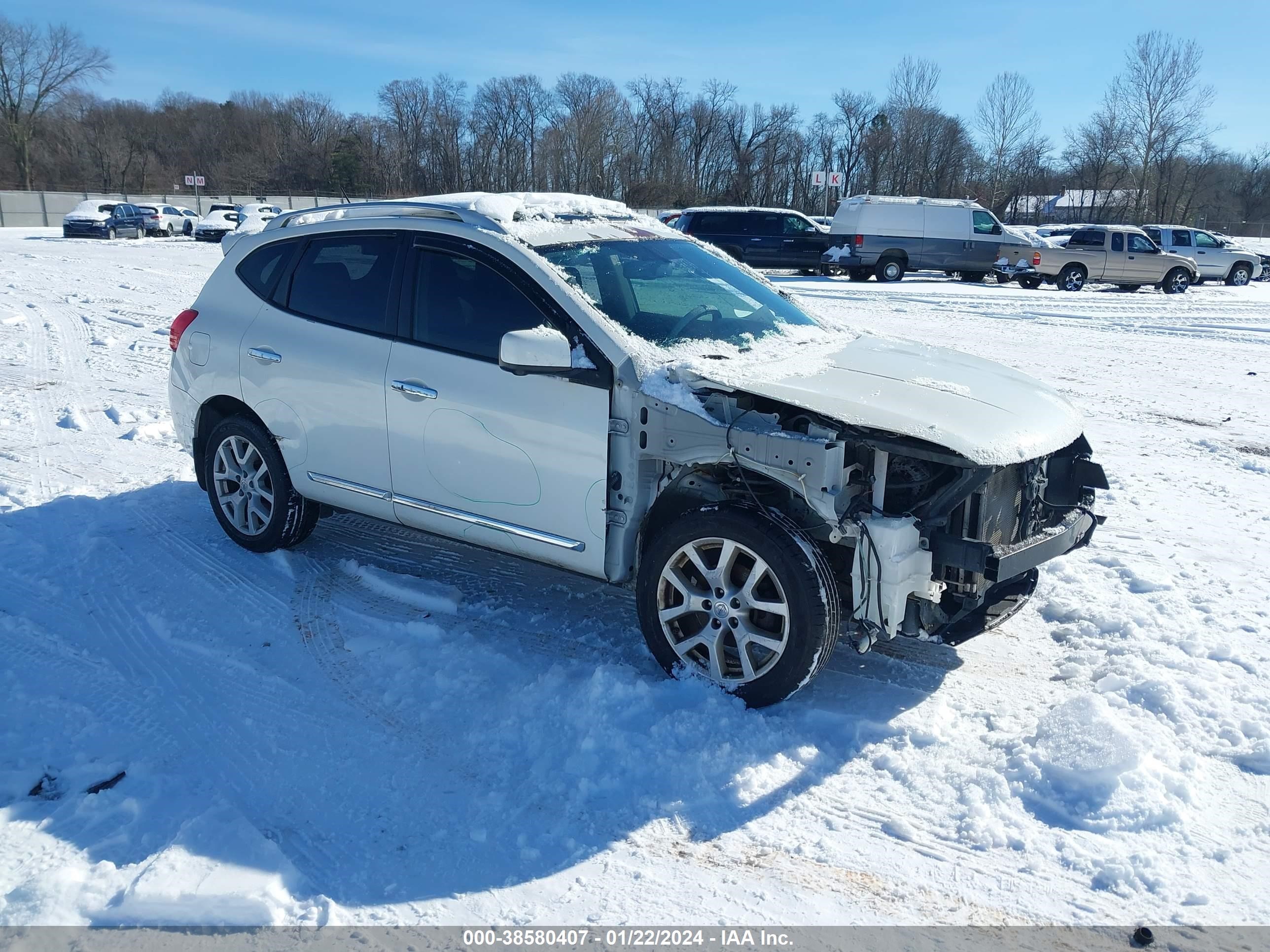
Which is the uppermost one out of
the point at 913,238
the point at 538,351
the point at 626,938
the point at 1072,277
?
the point at 913,238

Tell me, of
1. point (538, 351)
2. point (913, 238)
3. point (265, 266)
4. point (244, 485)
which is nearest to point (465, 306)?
point (538, 351)

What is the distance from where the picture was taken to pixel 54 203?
174 ft

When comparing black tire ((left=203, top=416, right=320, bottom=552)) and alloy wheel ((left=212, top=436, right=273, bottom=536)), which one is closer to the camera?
black tire ((left=203, top=416, right=320, bottom=552))

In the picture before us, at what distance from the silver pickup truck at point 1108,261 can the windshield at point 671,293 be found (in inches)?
882

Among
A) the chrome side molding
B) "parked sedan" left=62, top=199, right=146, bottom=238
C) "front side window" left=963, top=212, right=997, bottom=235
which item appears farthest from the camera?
"parked sedan" left=62, top=199, right=146, bottom=238

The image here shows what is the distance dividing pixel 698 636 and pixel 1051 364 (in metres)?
9.74

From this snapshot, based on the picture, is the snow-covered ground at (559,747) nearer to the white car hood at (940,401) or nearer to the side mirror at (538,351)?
the white car hood at (940,401)

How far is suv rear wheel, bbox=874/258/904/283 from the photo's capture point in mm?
25812

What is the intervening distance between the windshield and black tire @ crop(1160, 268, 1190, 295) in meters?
24.0

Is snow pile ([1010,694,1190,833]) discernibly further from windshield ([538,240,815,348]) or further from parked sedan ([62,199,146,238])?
parked sedan ([62,199,146,238])

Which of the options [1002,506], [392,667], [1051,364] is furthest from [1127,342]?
[392,667]

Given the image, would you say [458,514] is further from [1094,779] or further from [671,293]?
[1094,779]

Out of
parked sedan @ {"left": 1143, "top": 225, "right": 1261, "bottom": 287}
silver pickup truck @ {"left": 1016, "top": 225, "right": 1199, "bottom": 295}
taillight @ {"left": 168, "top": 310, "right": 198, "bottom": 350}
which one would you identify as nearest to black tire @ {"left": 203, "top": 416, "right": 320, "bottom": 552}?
taillight @ {"left": 168, "top": 310, "right": 198, "bottom": 350}

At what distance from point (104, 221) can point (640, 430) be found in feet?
125
